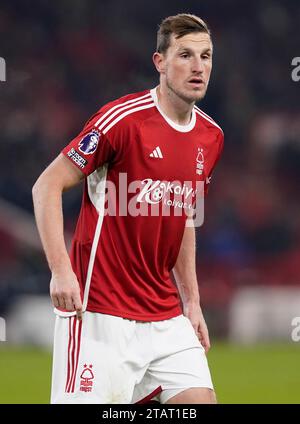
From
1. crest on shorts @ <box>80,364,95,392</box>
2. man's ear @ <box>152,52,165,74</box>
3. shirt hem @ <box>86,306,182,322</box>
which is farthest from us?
man's ear @ <box>152,52,165,74</box>

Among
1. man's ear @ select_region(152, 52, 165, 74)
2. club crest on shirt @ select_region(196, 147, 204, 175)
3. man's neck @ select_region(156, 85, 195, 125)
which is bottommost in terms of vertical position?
club crest on shirt @ select_region(196, 147, 204, 175)

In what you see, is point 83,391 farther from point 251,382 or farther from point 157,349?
point 251,382

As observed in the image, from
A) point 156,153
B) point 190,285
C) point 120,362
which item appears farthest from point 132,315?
point 156,153

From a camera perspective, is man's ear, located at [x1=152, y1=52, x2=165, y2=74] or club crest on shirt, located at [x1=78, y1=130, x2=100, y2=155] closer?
club crest on shirt, located at [x1=78, y1=130, x2=100, y2=155]

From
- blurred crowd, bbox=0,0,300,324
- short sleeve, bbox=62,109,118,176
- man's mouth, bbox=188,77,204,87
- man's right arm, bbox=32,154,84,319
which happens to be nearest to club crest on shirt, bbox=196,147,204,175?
man's mouth, bbox=188,77,204,87

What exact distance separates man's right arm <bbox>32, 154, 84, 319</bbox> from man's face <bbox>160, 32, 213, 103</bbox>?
1.96ft

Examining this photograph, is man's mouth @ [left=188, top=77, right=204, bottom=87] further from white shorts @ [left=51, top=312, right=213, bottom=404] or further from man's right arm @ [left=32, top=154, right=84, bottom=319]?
white shorts @ [left=51, top=312, right=213, bottom=404]

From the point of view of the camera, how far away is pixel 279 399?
863cm

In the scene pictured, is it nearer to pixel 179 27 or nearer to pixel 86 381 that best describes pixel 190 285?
pixel 86 381

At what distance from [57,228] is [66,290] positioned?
0.27m

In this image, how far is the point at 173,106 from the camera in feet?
14.8

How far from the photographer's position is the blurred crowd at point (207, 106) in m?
14.8

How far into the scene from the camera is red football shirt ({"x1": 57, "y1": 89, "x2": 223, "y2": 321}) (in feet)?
14.1

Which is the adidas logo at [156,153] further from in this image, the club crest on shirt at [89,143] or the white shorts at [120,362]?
the white shorts at [120,362]
